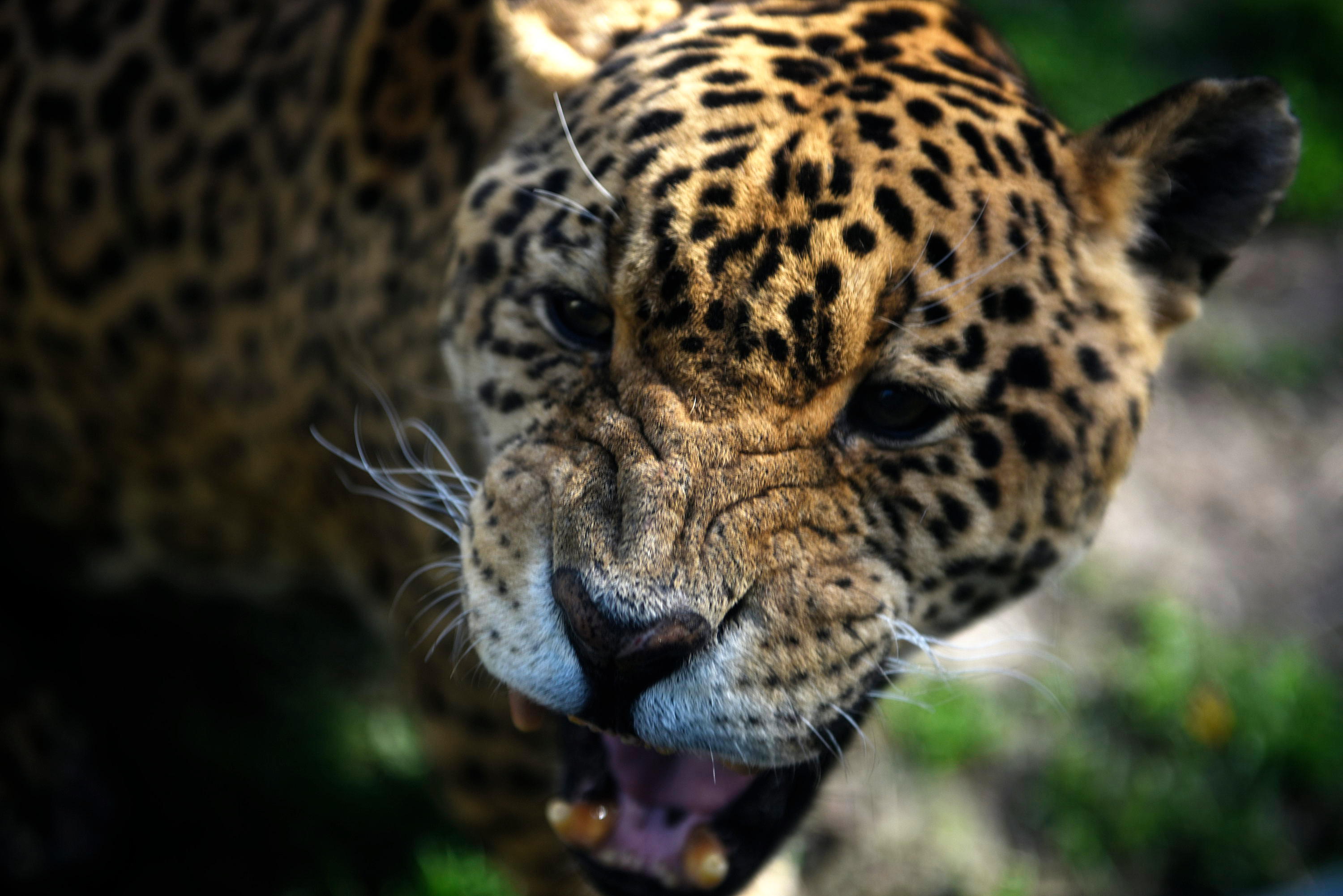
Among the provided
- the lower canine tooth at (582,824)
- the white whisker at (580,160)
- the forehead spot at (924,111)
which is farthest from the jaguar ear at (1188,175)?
the lower canine tooth at (582,824)

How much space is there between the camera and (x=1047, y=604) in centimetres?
459

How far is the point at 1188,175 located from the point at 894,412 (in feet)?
2.74

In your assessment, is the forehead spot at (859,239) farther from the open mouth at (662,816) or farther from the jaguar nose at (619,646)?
the open mouth at (662,816)

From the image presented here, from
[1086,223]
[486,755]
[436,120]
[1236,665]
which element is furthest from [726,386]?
[1236,665]

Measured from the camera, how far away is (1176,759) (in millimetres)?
4211

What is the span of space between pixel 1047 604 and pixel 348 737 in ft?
8.65

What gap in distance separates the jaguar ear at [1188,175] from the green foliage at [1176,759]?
2.09 metres

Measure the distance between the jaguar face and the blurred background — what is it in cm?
120

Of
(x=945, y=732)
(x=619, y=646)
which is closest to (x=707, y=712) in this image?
(x=619, y=646)

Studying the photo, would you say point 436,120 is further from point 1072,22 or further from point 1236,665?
point 1072,22

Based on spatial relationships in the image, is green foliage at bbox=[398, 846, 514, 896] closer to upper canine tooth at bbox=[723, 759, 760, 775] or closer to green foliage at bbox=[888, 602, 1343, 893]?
green foliage at bbox=[888, 602, 1343, 893]

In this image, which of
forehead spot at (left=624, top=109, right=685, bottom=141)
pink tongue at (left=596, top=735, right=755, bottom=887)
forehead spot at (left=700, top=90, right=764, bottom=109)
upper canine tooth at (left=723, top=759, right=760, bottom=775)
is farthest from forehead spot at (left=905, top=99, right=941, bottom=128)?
pink tongue at (left=596, top=735, right=755, bottom=887)

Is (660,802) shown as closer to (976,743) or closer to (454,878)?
(454,878)

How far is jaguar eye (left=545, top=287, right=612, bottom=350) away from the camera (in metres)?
2.33
